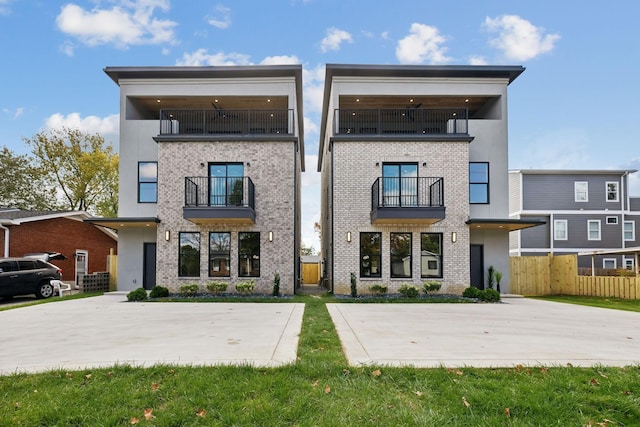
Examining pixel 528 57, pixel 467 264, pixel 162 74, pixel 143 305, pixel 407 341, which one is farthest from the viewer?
pixel 528 57

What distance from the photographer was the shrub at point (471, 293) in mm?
12549

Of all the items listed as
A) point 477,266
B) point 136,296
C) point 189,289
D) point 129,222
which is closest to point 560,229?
point 477,266

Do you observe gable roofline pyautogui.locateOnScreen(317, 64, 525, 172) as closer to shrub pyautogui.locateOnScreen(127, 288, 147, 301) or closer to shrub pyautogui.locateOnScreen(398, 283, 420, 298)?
shrub pyautogui.locateOnScreen(398, 283, 420, 298)

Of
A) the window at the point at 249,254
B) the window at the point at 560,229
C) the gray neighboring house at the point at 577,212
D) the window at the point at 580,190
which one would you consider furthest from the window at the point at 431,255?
the window at the point at 580,190

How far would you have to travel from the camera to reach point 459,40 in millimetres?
16281

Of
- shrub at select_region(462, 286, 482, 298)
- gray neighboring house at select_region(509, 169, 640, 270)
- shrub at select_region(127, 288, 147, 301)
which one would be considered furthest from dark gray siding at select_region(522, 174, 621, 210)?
shrub at select_region(127, 288, 147, 301)

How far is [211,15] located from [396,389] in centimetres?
1604

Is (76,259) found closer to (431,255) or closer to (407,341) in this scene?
(431,255)

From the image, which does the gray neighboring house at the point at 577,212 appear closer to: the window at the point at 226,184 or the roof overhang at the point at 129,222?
the window at the point at 226,184

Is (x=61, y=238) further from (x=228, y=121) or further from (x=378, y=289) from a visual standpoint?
(x=378, y=289)

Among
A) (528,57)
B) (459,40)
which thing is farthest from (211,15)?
(528,57)

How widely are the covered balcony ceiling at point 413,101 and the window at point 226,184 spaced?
5516 millimetres

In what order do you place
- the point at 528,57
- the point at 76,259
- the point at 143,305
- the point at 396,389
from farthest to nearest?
the point at 76,259
the point at 528,57
the point at 143,305
the point at 396,389

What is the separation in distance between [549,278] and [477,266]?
432cm
